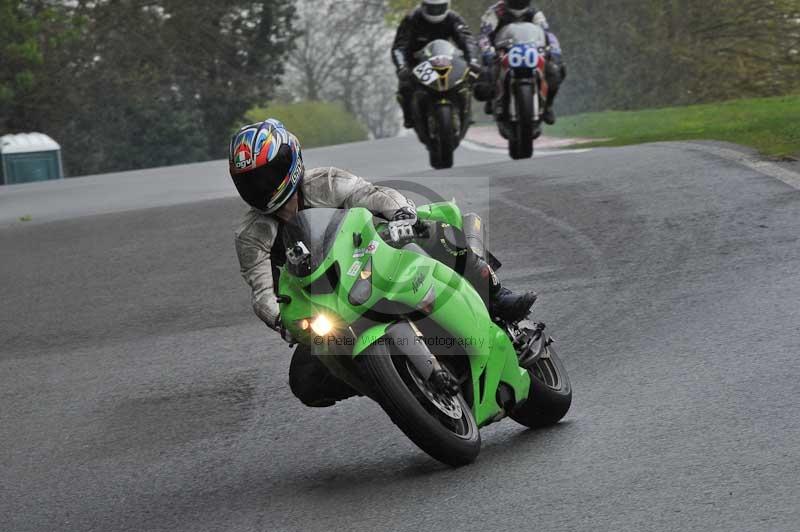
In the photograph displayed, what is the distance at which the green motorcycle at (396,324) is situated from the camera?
5.62m

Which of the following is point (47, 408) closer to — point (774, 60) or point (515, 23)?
point (515, 23)

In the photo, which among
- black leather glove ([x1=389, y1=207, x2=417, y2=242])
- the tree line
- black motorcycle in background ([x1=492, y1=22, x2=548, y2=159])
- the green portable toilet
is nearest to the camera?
black leather glove ([x1=389, y1=207, x2=417, y2=242])

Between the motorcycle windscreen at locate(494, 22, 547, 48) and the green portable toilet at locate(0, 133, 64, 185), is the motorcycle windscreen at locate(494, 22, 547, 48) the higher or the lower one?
the higher one

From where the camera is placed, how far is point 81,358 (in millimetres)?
10047

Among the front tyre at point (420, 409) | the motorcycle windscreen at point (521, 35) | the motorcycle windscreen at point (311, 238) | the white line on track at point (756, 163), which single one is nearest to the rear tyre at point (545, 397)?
the front tyre at point (420, 409)

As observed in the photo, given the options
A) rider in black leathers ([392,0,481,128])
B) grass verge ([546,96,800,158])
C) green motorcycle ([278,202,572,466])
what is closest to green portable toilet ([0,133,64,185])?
grass verge ([546,96,800,158])

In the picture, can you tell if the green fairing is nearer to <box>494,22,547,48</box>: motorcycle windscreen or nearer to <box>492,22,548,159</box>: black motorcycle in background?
<box>492,22,548,159</box>: black motorcycle in background

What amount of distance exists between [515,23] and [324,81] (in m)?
50.6

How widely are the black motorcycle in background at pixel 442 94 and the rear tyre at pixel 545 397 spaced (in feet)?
30.5

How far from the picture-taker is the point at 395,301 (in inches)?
227

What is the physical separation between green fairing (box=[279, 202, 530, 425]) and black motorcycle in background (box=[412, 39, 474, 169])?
9791 millimetres

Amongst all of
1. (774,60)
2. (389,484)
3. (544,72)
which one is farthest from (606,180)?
(774,60)

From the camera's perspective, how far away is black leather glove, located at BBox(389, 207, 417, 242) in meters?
5.84

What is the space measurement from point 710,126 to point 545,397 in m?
14.8
